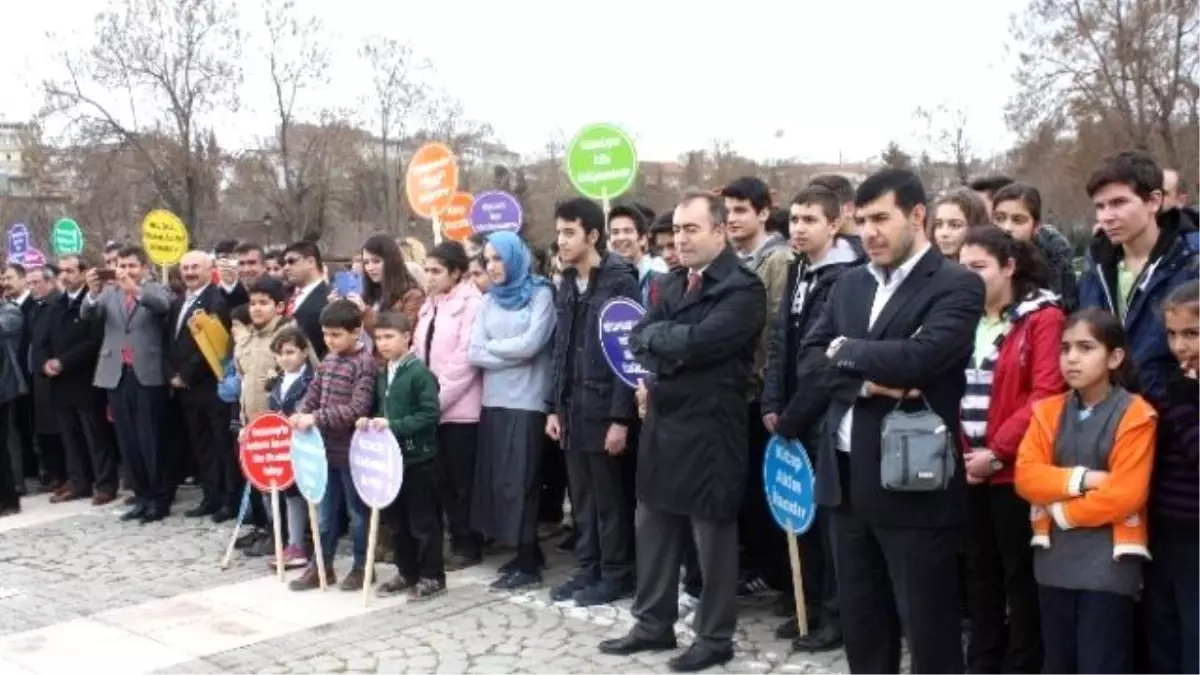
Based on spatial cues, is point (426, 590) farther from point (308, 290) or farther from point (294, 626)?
point (308, 290)

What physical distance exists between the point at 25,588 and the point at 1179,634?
675 cm

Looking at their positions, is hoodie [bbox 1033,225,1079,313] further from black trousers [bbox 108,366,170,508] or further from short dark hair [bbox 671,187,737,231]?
black trousers [bbox 108,366,170,508]

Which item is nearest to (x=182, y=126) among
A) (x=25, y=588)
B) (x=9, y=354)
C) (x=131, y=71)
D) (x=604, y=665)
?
(x=131, y=71)

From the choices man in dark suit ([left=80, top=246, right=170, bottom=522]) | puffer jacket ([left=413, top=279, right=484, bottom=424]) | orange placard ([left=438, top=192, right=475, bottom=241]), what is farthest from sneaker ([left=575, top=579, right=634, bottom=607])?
orange placard ([left=438, top=192, right=475, bottom=241])

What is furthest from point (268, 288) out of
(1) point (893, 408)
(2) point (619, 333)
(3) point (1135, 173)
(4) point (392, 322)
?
(3) point (1135, 173)

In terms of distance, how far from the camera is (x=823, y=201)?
5.26 metres

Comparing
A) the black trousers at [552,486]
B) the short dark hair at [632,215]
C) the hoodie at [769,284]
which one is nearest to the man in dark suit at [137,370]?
the black trousers at [552,486]

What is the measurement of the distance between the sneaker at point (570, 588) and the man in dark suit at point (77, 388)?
17.1 ft

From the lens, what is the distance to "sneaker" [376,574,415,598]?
6504 millimetres

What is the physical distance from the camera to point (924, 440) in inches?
144

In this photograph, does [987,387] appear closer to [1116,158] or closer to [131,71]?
[1116,158]

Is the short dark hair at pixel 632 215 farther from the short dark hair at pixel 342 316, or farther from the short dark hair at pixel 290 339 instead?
the short dark hair at pixel 290 339

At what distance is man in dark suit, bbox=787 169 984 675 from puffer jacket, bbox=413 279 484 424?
3.14 metres

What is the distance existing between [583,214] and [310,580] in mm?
2851
